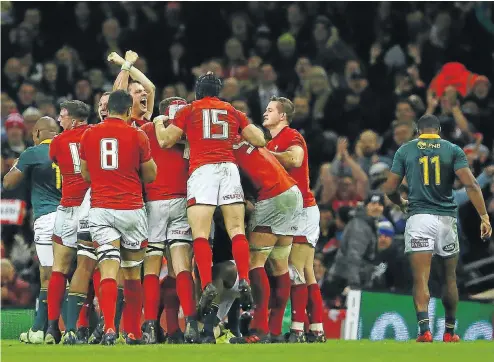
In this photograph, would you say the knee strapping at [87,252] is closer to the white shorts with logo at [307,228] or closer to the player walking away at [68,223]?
the player walking away at [68,223]

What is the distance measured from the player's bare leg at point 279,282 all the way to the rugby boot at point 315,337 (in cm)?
60

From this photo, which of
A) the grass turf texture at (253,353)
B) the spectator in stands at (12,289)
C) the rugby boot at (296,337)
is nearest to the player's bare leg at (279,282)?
the rugby boot at (296,337)

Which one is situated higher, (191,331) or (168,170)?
(168,170)

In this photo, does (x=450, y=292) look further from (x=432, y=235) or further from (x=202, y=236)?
(x=202, y=236)

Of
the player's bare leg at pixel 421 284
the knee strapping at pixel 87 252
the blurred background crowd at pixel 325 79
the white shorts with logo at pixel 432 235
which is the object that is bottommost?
the player's bare leg at pixel 421 284

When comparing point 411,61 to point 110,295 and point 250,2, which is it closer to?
point 250,2

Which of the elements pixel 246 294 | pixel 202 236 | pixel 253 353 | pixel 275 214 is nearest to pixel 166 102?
pixel 275 214

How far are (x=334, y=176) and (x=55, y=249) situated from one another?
6743 millimetres

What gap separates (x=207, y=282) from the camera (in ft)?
43.7

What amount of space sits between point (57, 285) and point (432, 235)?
3895 mm

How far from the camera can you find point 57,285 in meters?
14.2

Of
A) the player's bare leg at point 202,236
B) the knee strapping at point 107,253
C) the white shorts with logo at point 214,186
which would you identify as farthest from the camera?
the white shorts with logo at point 214,186

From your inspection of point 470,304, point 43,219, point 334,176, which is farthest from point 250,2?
point 43,219

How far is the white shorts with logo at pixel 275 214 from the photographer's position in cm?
1416
